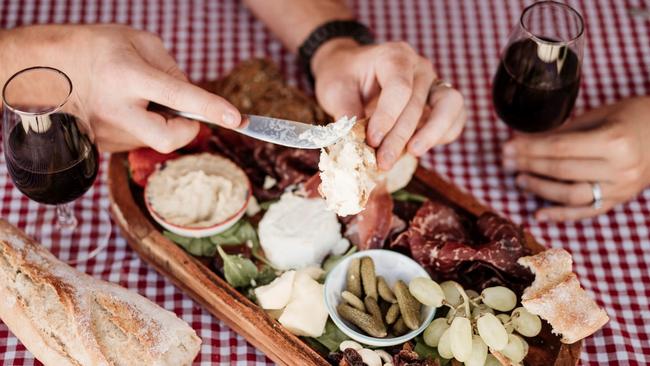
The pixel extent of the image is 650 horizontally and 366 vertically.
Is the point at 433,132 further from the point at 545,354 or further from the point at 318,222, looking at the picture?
the point at 545,354

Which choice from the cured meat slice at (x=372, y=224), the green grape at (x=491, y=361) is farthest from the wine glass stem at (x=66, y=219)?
the green grape at (x=491, y=361)

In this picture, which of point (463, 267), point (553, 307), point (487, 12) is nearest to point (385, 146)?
point (463, 267)

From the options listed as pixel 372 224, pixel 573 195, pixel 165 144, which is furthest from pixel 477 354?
pixel 165 144

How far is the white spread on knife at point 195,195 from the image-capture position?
158 centimetres

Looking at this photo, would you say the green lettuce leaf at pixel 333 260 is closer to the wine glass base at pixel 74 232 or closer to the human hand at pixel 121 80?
the human hand at pixel 121 80

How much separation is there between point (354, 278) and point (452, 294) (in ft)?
0.62

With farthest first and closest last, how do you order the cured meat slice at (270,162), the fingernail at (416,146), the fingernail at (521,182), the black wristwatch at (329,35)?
the black wristwatch at (329,35) < the fingernail at (521,182) < the cured meat slice at (270,162) < the fingernail at (416,146)

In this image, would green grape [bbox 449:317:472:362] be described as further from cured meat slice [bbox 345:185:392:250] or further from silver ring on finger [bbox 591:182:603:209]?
silver ring on finger [bbox 591:182:603:209]

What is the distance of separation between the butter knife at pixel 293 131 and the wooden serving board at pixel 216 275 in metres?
0.26

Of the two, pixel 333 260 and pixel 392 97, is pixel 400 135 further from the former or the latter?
pixel 333 260

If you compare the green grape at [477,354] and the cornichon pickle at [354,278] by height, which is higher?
the cornichon pickle at [354,278]

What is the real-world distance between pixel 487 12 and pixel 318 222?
1.08m

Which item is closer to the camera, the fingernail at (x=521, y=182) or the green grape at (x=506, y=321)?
the green grape at (x=506, y=321)

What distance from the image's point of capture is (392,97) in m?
1.50
